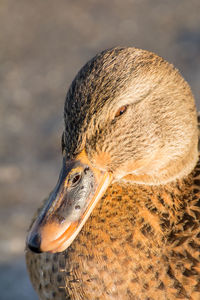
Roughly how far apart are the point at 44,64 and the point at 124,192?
4.27 metres

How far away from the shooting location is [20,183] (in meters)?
5.07

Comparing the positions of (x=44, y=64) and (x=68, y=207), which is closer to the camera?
(x=68, y=207)

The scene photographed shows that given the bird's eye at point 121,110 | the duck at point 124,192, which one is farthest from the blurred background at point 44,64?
the bird's eye at point 121,110

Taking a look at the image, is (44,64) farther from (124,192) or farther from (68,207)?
(68,207)

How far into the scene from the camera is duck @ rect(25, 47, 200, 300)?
2275 millimetres

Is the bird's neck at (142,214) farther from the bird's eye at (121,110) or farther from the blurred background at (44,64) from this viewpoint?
the blurred background at (44,64)

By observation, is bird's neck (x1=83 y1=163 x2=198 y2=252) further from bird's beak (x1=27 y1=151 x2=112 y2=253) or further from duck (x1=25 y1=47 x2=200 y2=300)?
bird's beak (x1=27 y1=151 x2=112 y2=253)

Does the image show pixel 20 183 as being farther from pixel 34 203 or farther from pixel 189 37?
pixel 189 37

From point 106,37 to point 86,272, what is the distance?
4.88 m

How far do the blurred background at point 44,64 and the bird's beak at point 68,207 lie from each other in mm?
2065

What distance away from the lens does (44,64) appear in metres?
6.57

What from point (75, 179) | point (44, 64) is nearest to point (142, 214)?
point (75, 179)

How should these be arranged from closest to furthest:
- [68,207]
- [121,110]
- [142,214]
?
[68,207], [121,110], [142,214]

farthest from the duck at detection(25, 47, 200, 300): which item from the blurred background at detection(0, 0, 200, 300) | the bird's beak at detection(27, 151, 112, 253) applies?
the blurred background at detection(0, 0, 200, 300)
